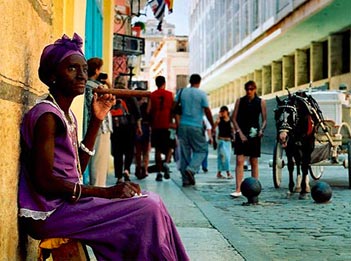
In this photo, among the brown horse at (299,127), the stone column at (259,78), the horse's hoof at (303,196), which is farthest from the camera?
the stone column at (259,78)

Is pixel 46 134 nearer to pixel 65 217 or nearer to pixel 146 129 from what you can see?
pixel 65 217

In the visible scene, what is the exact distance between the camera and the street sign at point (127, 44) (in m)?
20.6

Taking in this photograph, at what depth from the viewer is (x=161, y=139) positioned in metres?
14.5

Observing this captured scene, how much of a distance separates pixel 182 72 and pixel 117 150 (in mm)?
77205

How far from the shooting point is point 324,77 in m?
30.9

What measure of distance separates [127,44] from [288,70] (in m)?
17.5

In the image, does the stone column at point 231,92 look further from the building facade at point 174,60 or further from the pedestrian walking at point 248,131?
the pedestrian walking at point 248,131

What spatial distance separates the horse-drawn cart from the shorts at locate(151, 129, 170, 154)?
2.21 meters

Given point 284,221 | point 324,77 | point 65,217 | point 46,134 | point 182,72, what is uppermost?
point 182,72

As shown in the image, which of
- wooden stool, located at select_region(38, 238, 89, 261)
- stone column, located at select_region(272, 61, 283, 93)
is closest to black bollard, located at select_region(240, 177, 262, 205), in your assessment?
wooden stool, located at select_region(38, 238, 89, 261)

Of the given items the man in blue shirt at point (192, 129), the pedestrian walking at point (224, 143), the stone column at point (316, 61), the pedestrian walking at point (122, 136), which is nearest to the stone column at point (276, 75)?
the stone column at point (316, 61)

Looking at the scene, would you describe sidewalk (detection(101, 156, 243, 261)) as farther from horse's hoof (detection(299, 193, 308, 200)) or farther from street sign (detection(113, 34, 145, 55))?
street sign (detection(113, 34, 145, 55))

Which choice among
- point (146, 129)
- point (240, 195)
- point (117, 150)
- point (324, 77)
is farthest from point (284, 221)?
point (324, 77)

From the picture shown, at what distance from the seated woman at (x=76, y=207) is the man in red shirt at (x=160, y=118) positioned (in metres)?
10.6
